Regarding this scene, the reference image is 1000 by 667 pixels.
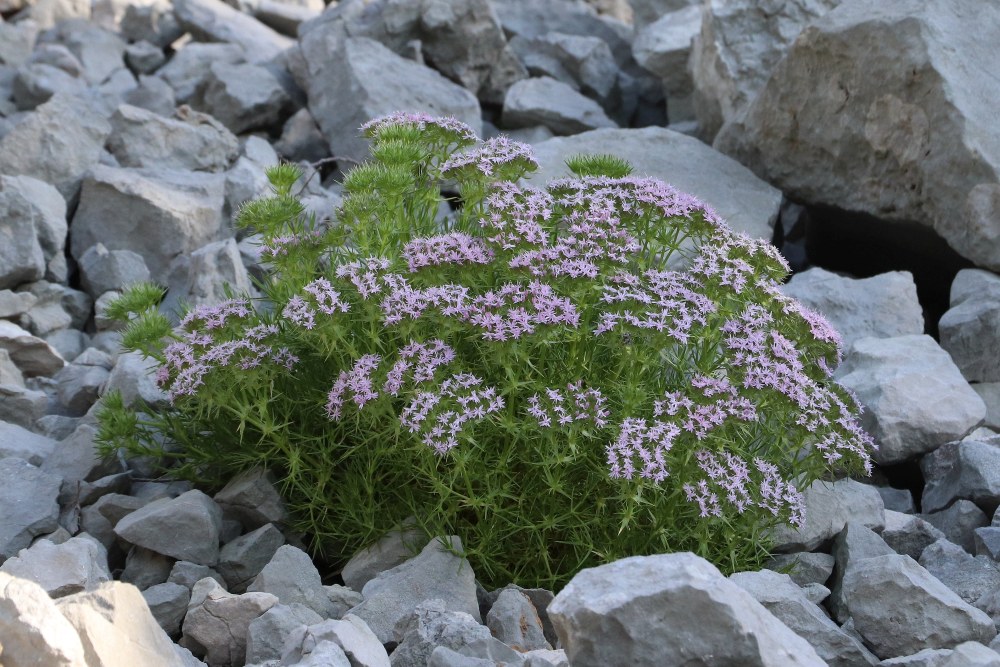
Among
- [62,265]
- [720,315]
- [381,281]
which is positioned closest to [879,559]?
[720,315]

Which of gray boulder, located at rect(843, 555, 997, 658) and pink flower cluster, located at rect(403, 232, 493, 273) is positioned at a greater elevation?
pink flower cluster, located at rect(403, 232, 493, 273)

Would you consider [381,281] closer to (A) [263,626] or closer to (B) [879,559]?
(A) [263,626]

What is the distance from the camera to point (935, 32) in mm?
7277

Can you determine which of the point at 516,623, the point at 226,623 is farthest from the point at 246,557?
the point at 516,623

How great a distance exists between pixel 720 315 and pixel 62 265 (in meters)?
4.70

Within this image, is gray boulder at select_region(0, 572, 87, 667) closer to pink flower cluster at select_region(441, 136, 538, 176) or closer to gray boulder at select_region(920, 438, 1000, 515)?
pink flower cluster at select_region(441, 136, 538, 176)

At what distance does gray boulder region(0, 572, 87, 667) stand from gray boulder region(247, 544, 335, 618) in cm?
141

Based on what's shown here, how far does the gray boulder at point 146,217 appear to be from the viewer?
7.70 meters

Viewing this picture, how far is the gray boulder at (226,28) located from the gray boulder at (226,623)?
855 cm

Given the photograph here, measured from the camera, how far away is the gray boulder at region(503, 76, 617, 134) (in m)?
10.4

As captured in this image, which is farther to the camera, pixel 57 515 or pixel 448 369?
pixel 57 515

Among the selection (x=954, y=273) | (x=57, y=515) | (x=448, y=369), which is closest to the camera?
(x=448, y=369)

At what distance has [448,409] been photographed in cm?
420

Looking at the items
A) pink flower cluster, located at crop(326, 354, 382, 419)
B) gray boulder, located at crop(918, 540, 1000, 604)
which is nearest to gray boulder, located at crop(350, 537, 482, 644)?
pink flower cluster, located at crop(326, 354, 382, 419)
